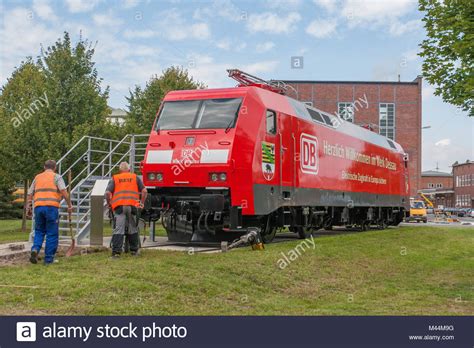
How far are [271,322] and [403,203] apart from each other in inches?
827

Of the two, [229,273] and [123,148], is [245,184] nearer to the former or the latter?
[229,273]

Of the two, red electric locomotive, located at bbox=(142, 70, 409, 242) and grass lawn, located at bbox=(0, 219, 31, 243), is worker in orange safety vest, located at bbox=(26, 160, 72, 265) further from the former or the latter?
grass lawn, located at bbox=(0, 219, 31, 243)

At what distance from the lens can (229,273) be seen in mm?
9641

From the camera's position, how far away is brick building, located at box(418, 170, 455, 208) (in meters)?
115

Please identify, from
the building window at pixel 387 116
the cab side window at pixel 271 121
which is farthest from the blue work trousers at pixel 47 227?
the building window at pixel 387 116

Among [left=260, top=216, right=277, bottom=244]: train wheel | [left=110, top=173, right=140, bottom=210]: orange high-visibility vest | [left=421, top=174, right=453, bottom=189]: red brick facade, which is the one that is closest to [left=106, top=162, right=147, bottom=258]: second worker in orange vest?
[left=110, top=173, right=140, bottom=210]: orange high-visibility vest

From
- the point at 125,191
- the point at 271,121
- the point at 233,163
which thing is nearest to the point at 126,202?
the point at 125,191

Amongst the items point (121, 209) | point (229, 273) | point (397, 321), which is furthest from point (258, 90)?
point (397, 321)

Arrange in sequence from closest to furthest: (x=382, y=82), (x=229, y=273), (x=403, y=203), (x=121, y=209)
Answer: (x=229, y=273) < (x=121, y=209) < (x=403, y=203) < (x=382, y=82)

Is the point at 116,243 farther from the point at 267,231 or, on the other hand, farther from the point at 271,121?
the point at 271,121

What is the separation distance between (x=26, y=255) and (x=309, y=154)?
794 cm

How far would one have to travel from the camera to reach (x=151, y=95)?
29.5 metres

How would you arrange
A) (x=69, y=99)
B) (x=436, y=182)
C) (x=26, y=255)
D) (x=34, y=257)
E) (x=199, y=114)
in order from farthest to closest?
(x=436, y=182), (x=69, y=99), (x=199, y=114), (x=26, y=255), (x=34, y=257)

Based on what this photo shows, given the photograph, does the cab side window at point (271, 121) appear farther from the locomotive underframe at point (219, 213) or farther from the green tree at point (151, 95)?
the green tree at point (151, 95)
